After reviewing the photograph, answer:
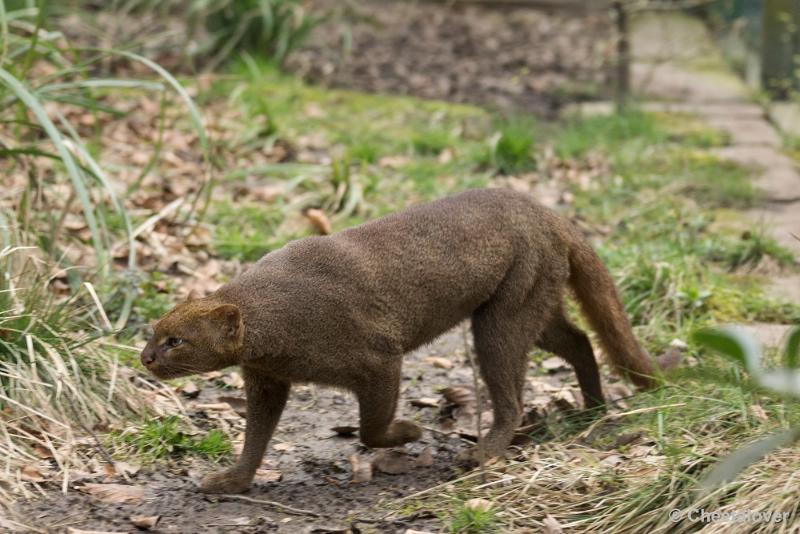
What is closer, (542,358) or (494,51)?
(542,358)

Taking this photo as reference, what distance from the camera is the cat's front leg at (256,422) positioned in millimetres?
4008

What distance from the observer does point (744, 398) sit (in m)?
3.97

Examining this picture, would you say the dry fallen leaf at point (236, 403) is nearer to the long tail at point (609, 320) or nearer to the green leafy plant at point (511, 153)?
the long tail at point (609, 320)

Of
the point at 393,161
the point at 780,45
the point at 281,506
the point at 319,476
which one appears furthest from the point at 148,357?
the point at 780,45

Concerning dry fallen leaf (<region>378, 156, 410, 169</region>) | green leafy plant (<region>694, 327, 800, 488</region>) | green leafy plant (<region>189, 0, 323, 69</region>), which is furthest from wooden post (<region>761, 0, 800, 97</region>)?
green leafy plant (<region>694, 327, 800, 488</region>)

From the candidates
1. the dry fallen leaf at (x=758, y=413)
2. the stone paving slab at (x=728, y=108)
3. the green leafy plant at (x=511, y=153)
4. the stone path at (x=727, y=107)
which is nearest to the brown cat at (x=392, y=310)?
the dry fallen leaf at (x=758, y=413)

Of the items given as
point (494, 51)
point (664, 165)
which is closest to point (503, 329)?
point (664, 165)

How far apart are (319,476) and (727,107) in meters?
6.53

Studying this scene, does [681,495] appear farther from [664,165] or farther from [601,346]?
[664,165]

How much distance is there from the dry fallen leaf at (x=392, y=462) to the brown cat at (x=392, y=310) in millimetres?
85

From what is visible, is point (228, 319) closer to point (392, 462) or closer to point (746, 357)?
point (392, 462)

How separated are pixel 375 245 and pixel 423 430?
0.91 meters

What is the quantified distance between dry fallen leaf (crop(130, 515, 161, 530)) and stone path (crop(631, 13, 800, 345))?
2877mm

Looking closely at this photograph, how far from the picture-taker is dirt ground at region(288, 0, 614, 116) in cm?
1015
